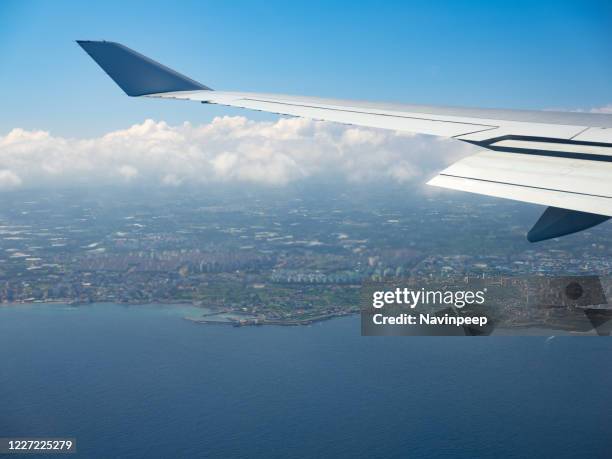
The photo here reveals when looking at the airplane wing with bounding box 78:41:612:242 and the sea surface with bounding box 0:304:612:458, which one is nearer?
the airplane wing with bounding box 78:41:612:242

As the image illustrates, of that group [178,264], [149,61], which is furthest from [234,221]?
[149,61]

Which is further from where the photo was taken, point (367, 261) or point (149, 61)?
point (367, 261)

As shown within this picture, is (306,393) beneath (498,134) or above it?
beneath

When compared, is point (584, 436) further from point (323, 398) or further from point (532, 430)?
point (323, 398)

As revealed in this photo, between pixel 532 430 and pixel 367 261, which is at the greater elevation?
pixel 367 261

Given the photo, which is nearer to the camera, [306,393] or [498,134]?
[498,134]
